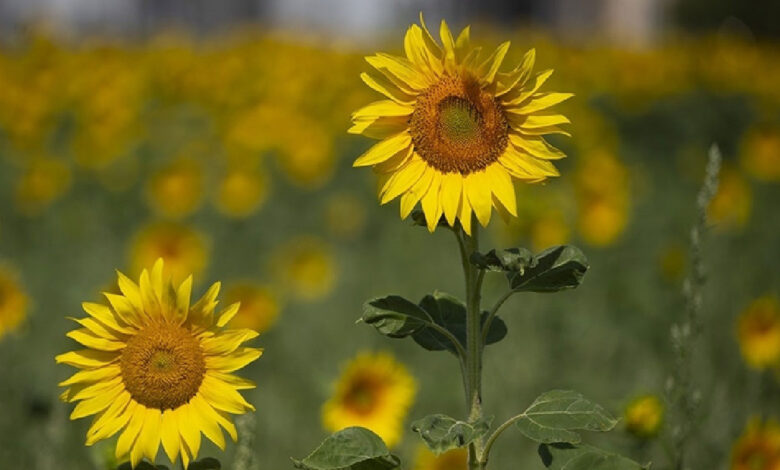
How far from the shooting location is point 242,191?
5453 mm

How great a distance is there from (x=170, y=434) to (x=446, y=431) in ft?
1.18

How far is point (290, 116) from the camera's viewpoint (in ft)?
19.6

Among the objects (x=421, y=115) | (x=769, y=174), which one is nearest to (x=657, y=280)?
(x=769, y=174)

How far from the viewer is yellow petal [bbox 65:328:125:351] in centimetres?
150

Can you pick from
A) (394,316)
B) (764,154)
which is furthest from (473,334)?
(764,154)

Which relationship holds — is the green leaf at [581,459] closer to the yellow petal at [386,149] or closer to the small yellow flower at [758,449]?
the yellow petal at [386,149]

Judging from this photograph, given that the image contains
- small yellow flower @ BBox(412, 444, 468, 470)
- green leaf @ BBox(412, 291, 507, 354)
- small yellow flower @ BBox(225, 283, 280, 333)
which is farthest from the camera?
small yellow flower @ BBox(225, 283, 280, 333)

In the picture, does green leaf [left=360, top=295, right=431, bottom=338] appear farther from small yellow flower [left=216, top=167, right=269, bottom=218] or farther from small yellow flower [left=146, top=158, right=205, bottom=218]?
small yellow flower [left=216, top=167, right=269, bottom=218]

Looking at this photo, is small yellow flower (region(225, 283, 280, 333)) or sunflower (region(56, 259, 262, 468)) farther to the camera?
small yellow flower (region(225, 283, 280, 333))

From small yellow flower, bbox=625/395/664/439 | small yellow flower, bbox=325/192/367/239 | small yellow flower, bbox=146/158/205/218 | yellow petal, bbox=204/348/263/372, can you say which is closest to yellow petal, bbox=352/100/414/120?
yellow petal, bbox=204/348/263/372

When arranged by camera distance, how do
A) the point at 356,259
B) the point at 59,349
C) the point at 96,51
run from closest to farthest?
the point at 59,349
the point at 356,259
the point at 96,51

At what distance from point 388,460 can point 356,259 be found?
4437 mm

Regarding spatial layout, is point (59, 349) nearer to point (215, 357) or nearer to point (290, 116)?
point (290, 116)

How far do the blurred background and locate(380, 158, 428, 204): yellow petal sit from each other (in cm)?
72
